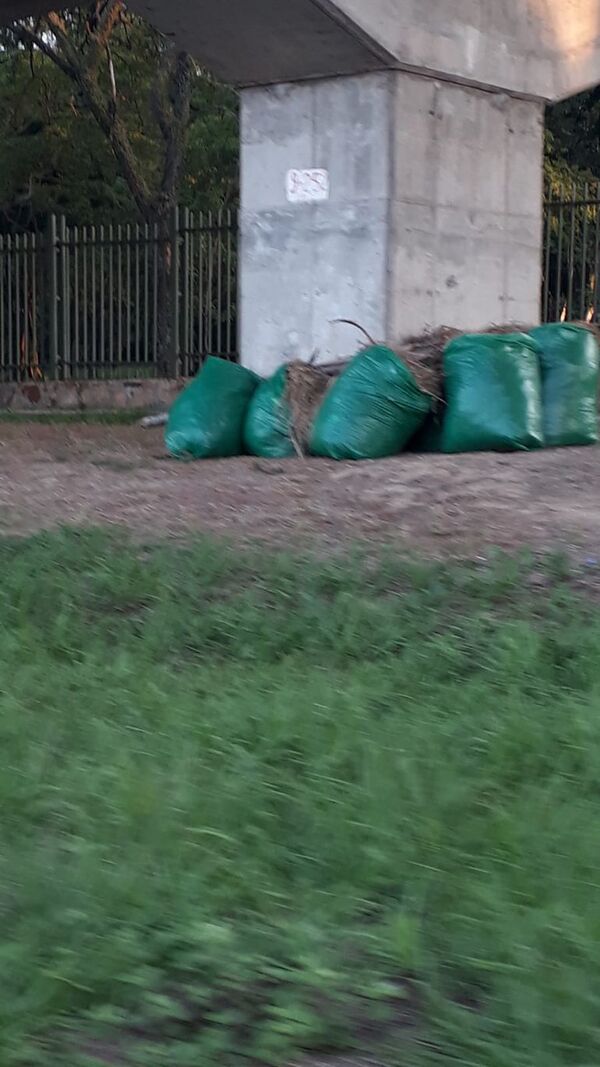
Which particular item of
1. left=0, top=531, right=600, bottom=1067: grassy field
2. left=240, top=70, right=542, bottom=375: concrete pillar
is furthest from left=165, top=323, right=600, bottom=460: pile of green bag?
left=0, top=531, right=600, bottom=1067: grassy field

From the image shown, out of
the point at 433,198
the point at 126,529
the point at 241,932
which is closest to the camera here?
the point at 241,932

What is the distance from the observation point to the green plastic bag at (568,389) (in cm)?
852

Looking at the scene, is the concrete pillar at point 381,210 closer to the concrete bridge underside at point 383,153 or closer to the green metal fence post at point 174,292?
the concrete bridge underside at point 383,153

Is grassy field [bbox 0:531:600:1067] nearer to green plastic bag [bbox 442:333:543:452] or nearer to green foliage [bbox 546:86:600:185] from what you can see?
green plastic bag [bbox 442:333:543:452]

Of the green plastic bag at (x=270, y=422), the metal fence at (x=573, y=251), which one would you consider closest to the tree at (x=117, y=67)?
the metal fence at (x=573, y=251)

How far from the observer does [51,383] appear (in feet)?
49.8

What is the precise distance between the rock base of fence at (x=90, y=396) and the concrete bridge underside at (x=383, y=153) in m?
3.12

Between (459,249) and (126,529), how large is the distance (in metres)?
4.86

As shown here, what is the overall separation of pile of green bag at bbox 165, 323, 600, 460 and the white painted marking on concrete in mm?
2344

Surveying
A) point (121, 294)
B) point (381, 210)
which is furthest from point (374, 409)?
point (121, 294)

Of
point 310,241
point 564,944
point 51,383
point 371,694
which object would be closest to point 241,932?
point 564,944

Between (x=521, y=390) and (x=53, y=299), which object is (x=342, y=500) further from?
(x=53, y=299)

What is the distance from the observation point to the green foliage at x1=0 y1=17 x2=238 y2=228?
23875mm

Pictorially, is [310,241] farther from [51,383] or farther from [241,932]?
[241,932]
